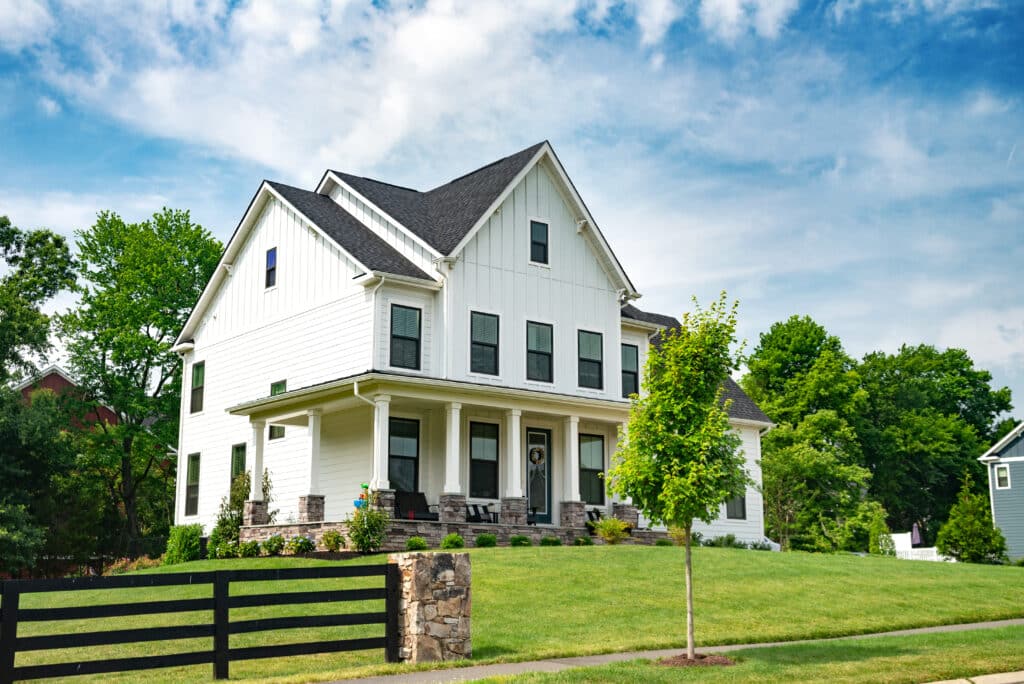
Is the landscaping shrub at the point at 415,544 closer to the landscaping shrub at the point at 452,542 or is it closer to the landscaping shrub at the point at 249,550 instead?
the landscaping shrub at the point at 452,542

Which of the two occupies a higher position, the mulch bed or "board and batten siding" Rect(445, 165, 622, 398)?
"board and batten siding" Rect(445, 165, 622, 398)

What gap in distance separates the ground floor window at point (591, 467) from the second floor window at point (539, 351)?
2.47 m

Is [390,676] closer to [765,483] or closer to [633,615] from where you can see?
[633,615]

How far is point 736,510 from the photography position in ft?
119

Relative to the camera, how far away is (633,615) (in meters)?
17.3

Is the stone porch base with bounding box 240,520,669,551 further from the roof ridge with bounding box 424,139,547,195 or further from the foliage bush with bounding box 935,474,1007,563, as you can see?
the foliage bush with bounding box 935,474,1007,563

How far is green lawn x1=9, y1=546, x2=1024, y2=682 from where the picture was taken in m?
14.6

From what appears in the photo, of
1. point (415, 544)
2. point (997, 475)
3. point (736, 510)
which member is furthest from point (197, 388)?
point (997, 475)

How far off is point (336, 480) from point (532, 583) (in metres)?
11.1

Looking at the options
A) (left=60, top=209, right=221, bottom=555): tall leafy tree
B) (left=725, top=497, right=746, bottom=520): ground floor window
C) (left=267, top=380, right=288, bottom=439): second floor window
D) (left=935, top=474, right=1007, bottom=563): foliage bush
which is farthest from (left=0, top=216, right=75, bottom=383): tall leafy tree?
(left=935, top=474, right=1007, bottom=563): foliage bush

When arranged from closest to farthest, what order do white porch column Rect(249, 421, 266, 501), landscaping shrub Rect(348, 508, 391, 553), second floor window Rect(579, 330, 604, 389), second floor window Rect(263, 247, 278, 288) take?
landscaping shrub Rect(348, 508, 391, 553) < white porch column Rect(249, 421, 266, 501) < second floor window Rect(579, 330, 604, 389) < second floor window Rect(263, 247, 278, 288)

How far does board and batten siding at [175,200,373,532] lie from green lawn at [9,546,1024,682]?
6.16 metres

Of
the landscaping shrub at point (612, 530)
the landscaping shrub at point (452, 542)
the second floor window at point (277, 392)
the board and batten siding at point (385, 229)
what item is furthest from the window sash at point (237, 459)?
the landscaping shrub at point (612, 530)

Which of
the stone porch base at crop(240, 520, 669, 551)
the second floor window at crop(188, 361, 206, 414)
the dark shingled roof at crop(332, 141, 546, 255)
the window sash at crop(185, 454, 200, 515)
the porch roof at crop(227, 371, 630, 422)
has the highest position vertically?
the dark shingled roof at crop(332, 141, 546, 255)
